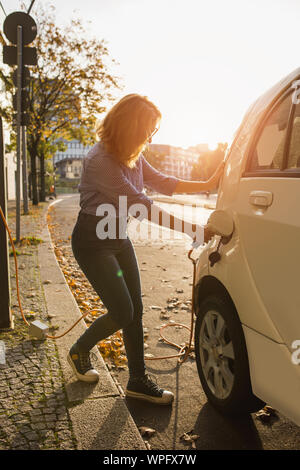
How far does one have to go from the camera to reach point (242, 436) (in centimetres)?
280

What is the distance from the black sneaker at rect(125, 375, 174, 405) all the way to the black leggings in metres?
0.24

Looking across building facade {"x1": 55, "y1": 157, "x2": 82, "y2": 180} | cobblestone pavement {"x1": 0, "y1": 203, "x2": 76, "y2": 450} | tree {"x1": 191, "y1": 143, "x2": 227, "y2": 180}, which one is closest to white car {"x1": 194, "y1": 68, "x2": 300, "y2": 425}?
cobblestone pavement {"x1": 0, "y1": 203, "x2": 76, "y2": 450}

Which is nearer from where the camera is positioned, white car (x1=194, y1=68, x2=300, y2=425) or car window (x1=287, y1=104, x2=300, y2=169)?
white car (x1=194, y1=68, x2=300, y2=425)

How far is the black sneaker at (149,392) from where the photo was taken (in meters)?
3.21

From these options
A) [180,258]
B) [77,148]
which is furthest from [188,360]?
[77,148]

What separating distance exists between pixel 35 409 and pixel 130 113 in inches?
73.8

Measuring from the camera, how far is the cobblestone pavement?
2.62 meters

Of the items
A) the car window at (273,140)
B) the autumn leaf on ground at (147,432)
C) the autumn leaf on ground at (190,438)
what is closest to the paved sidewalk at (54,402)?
the autumn leaf on ground at (147,432)

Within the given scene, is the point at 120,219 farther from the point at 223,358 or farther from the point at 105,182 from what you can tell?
the point at 223,358

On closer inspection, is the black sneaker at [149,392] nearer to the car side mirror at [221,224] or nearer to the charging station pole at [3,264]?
the car side mirror at [221,224]

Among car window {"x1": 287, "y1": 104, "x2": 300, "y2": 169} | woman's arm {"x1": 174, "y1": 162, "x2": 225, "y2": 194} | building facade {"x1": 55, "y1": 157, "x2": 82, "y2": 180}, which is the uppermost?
building facade {"x1": 55, "y1": 157, "x2": 82, "y2": 180}

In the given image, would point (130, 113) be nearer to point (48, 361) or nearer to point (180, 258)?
point (48, 361)

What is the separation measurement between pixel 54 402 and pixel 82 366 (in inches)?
14.4

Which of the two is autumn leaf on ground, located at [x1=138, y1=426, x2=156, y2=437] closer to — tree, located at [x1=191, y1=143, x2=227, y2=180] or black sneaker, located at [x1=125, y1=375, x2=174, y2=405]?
black sneaker, located at [x1=125, y1=375, x2=174, y2=405]
